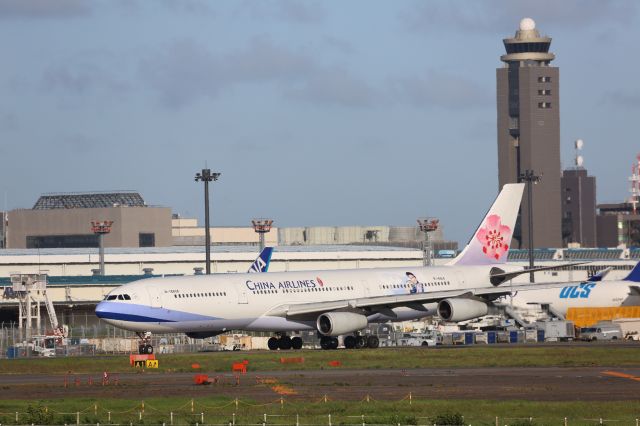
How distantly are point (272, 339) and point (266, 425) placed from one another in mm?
38353

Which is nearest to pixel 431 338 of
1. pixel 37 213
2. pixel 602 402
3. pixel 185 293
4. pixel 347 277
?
pixel 347 277

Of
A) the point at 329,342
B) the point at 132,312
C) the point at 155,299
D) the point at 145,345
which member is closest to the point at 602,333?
the point at 329,342

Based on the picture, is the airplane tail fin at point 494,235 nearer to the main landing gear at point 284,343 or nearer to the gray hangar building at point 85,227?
the main landing gear at point 284,343

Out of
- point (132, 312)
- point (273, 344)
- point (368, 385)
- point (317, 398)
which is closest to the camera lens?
point (317, 398)

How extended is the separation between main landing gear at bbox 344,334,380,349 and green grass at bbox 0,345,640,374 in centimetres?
438

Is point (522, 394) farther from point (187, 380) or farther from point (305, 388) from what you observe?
point (187, 380)

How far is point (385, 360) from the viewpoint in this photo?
201 feet

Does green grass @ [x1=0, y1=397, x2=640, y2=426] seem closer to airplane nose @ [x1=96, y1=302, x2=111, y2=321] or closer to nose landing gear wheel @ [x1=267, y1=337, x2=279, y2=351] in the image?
airplane nose @ [x1=96, y1=302, x2=111, y2=321]

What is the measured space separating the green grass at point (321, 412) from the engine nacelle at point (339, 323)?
26.7m

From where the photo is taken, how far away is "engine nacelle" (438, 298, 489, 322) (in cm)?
7206

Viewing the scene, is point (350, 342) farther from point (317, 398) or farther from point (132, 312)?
point (317, 398)

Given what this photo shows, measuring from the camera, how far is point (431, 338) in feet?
273

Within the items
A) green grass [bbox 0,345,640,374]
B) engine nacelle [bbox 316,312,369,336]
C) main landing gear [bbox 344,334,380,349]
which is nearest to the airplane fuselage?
main landing gear [bbox 344,334,380,349]

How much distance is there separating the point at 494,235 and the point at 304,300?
1552 centimetres
